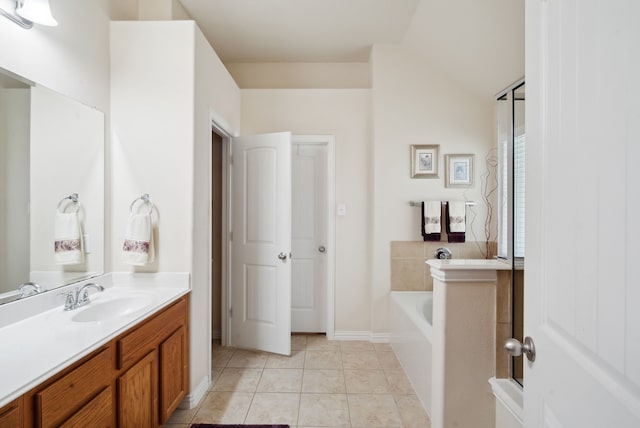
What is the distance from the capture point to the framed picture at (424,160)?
3.10m

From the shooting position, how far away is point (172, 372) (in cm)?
184

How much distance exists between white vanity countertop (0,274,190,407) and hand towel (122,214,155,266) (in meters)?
0.21

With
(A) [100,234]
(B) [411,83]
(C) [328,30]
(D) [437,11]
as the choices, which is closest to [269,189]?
(A) [100,234]

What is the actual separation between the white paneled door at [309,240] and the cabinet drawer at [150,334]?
158cm

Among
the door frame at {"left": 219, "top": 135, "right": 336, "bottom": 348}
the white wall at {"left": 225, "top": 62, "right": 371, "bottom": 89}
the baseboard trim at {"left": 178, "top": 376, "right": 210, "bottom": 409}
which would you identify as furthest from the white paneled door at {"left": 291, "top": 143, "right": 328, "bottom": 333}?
the baseboard trim at {"left": 178, "top": 376, "right": 210, "bottom": 409}

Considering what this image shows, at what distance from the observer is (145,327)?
1577 mm

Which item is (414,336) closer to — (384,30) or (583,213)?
(583,213)

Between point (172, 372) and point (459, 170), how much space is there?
2.86m

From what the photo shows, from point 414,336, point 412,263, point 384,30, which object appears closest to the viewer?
point 414,336

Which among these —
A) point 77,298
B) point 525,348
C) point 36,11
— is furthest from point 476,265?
point 36,11

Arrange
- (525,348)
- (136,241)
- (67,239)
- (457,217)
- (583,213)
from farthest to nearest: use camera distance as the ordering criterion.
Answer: (457,217) → (136,241) → (67,239) → (525,348) → (583,213)

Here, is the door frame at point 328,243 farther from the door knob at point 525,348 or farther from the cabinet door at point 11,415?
the door knob at point 525,348

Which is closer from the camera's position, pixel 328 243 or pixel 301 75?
Answer: pixel 328 243

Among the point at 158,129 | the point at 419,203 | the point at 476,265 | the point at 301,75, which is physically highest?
the point at 301,75
